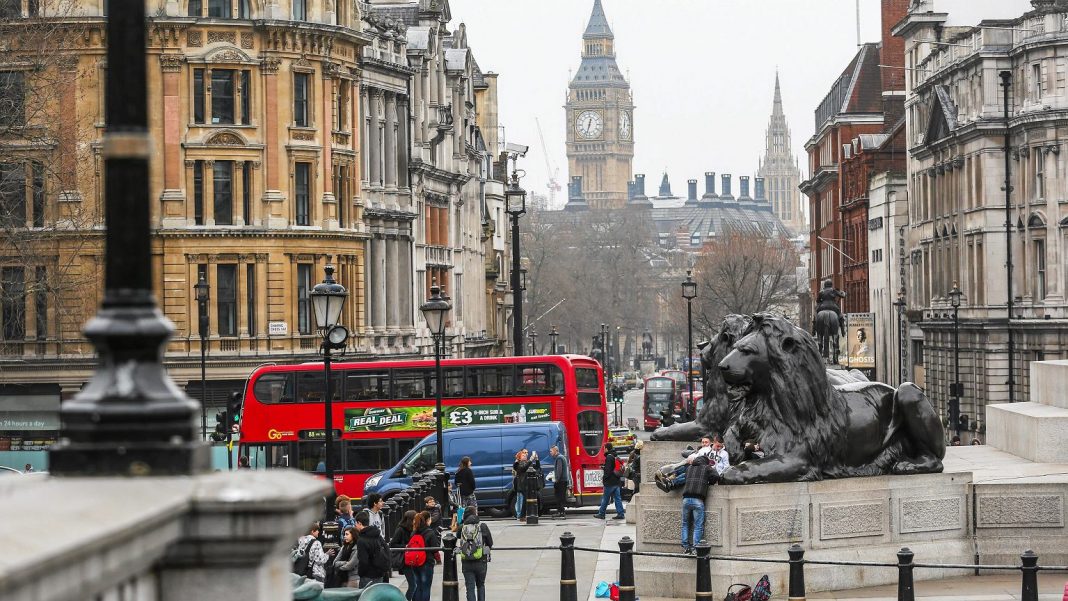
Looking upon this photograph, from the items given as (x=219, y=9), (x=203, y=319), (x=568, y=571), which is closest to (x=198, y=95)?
(x=219, y=9)

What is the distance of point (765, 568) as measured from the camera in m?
19.2

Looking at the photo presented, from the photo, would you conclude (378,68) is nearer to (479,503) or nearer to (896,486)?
(479,503)

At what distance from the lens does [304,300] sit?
191 ft

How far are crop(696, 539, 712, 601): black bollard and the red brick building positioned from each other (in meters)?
81.6

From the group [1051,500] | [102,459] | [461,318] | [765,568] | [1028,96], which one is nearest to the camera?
[102,459]

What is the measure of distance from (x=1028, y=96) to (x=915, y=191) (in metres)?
18.3

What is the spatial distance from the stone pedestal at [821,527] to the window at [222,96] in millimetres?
37746

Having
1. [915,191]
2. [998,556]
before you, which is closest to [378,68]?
[915,191]

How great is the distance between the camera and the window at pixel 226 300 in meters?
56.1

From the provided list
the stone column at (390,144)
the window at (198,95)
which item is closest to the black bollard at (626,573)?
the window at (198,95)

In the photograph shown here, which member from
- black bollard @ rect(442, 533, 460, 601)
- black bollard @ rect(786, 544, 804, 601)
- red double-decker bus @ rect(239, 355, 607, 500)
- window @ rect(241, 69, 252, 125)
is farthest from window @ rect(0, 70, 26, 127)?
black bollard @ rect(786, 544, 804, 601)

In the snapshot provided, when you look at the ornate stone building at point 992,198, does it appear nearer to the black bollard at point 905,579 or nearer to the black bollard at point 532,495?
the black bollard at point 532,495

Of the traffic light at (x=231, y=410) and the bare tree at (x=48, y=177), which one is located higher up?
the bare tree at (x=48, y=177)

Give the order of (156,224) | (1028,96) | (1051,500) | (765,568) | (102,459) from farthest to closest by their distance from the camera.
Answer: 1. (1028,96)
2. (156,224)
3. (1051,500)
4. (765,568)
5. (102,459)
